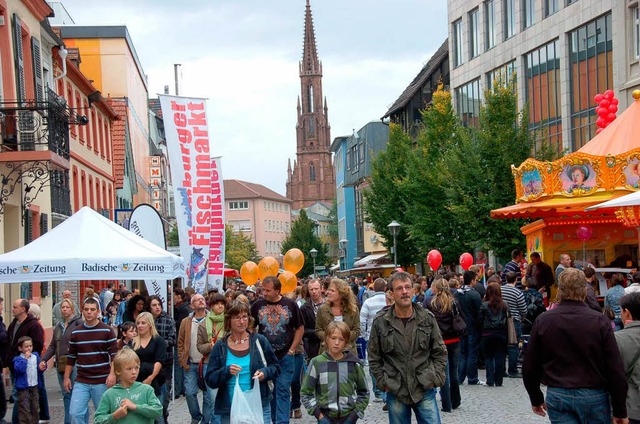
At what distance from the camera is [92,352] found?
1209 centimetres

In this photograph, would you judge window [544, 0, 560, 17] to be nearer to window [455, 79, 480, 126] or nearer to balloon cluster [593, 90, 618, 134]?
window [455, 79, 480, 126]

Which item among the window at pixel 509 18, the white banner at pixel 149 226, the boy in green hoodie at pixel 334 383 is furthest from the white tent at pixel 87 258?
the window at pixel 509 18

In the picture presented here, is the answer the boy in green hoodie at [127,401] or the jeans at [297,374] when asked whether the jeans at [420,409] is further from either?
the jeans at [297,374]

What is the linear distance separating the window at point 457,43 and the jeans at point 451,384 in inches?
1553

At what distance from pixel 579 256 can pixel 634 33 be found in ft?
34.0

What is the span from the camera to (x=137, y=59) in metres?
62.8

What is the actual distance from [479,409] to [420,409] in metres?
6.08

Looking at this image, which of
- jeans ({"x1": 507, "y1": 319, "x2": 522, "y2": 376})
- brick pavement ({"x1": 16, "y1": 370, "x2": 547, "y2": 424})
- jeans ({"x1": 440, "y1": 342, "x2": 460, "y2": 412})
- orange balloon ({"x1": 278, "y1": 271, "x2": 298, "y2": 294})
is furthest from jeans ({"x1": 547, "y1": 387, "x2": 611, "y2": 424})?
jeans ({"x1": 507, "y1": 319, "x2": 522, "y2": 376})

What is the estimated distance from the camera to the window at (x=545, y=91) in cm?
4188

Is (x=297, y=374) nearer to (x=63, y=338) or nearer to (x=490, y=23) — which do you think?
(x=63, y=338)

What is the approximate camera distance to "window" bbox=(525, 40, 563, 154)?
137ft

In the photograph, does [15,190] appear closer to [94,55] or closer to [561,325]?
[561,325]

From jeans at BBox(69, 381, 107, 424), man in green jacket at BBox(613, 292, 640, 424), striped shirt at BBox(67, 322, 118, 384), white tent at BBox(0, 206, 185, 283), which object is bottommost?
jeans at BBox(69, 381, 107, 424)

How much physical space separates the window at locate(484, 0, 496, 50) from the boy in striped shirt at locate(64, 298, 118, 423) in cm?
3863
